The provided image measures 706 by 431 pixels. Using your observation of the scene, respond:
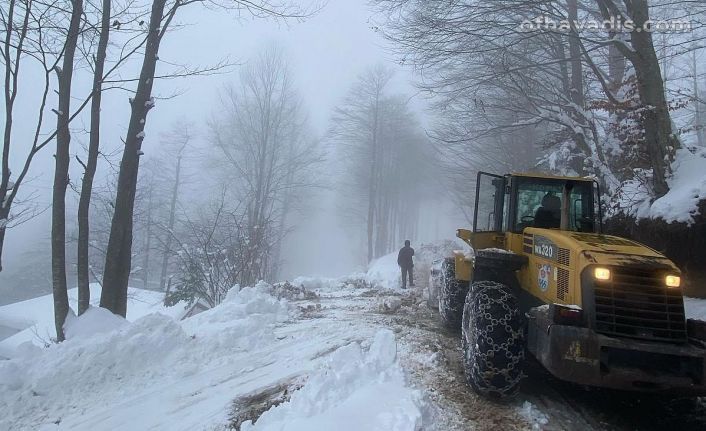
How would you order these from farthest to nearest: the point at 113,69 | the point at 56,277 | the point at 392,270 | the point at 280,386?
1. the point at 392,270
2. the point at 113,69
3. the point at 56,277
4. the point at 280,386

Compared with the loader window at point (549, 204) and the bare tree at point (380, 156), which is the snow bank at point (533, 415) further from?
the bare tree at point (380, 156)

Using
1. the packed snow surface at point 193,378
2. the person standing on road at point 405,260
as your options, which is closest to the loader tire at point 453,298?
the packed snow surface at point 193,378

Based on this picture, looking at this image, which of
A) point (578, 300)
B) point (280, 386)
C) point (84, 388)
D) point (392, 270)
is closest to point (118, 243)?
point (84, 388)

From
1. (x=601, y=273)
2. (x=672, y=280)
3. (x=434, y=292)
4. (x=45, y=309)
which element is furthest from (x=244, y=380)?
(x=45, y=309)

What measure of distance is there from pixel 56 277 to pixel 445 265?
6.50m

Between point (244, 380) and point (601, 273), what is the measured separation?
402 centimetres

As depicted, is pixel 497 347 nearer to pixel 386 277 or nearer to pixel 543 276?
pixel 543 276

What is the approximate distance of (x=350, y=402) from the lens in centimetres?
453

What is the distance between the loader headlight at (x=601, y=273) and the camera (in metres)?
4.29

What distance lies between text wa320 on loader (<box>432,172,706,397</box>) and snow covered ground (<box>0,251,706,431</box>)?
23.2 inches

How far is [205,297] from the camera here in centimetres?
1448

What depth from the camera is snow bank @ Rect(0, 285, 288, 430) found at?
506 cm

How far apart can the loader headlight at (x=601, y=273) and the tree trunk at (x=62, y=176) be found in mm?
7644

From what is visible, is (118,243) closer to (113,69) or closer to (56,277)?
(56,277)
